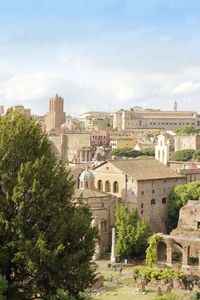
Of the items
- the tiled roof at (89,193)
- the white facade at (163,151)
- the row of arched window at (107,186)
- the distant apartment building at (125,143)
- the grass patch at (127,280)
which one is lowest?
the grass patch at (127,280)

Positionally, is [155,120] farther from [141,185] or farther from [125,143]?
[141,185]

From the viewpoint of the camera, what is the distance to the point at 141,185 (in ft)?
152

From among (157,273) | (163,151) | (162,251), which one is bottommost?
(157,273)

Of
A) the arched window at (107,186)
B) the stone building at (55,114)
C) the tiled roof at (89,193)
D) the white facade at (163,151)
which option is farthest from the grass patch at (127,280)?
the stone building at (55,114)

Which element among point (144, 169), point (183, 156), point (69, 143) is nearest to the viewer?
point (144, 169)

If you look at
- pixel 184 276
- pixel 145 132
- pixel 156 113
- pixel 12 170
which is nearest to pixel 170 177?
pixel 184 276

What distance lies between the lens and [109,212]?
4562 cm

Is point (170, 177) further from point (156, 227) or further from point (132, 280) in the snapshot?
point (132, 280)

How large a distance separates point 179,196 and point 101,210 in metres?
8.62

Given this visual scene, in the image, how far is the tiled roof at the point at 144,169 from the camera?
47.2 m

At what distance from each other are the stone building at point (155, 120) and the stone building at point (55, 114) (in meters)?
22.0

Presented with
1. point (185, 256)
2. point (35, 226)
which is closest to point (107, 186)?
point (185, 256)

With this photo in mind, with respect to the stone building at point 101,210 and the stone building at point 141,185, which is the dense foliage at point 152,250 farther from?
the stone building at point 141,185

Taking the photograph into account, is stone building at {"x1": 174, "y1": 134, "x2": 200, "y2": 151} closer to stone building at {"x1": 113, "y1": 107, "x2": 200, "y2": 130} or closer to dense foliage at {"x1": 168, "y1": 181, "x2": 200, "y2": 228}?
stone building at {"x1": 113, "y1": 107, "x2": 200, "y2": 130}
